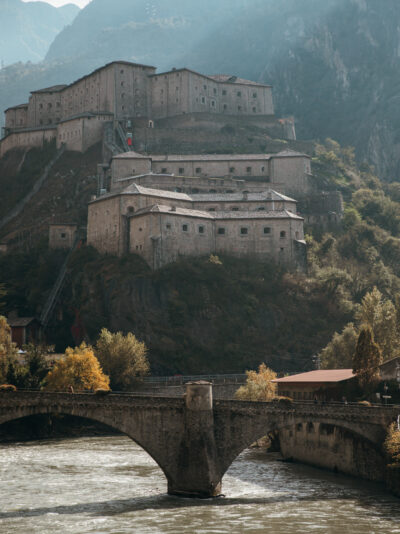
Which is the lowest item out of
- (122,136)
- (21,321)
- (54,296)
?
(21,321)

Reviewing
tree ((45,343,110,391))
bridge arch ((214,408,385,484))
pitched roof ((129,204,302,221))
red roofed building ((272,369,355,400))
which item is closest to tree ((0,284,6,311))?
pitched roof ((129,204,302,221))

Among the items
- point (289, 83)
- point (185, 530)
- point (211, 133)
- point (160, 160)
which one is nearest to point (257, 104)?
point (211, 133)

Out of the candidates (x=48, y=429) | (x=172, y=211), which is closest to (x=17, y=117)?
(x=172, y=211)

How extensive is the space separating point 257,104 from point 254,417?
4202 inches

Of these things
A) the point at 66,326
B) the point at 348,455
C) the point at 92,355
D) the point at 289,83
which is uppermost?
the point at 289,83

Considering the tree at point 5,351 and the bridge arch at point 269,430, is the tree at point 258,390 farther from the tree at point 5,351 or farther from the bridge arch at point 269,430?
the tree at point 5,351

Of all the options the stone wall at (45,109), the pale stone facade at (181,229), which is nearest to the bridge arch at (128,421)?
the pale stone facade at (181,229)

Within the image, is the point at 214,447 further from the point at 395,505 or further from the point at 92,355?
the point at 92,355

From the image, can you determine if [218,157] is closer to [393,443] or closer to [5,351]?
[5,351]

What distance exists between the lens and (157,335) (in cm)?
8412

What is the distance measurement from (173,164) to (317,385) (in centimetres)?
6422

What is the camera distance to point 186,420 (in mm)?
41219

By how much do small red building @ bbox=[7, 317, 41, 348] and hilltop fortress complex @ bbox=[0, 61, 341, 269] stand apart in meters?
12.9

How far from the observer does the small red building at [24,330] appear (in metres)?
87.4
